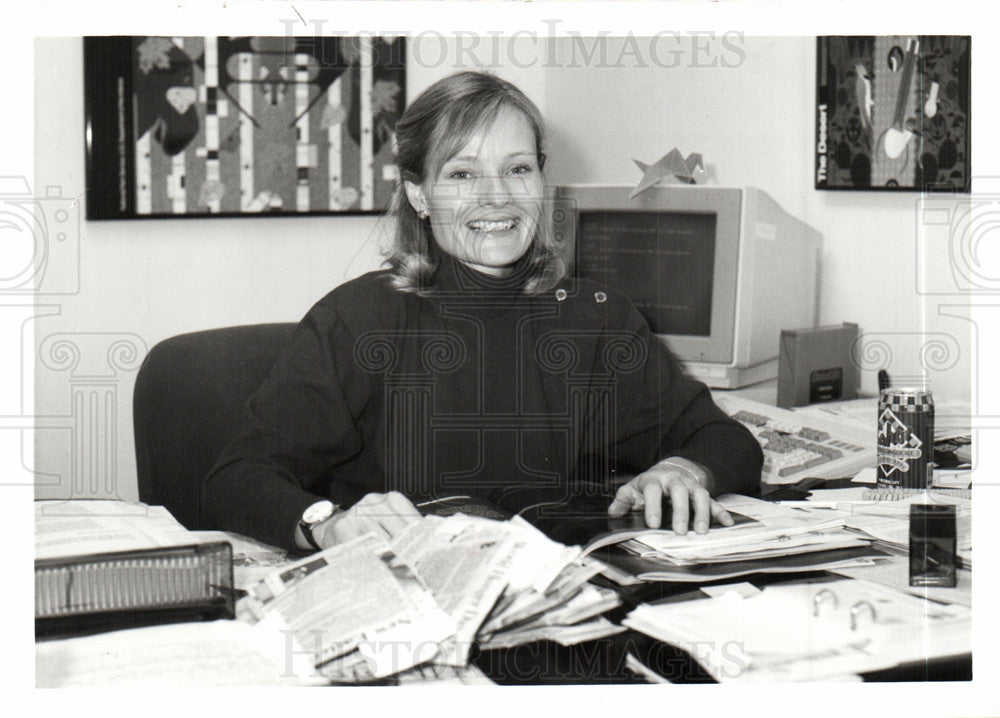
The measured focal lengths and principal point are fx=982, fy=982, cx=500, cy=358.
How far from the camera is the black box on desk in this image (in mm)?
1730

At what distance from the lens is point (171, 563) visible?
0.93 meters

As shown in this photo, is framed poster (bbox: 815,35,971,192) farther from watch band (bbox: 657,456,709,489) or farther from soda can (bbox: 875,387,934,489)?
watch band (bbox: 657,456,709,489)

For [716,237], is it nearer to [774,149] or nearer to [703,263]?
[703,263]

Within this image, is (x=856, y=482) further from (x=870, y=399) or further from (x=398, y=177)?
(x=398, y=177)

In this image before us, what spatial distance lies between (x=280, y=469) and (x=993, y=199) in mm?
981

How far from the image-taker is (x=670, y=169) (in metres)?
1.87

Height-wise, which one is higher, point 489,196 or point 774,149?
point 774,149

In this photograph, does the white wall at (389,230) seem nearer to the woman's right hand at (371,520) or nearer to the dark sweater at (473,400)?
the dark sweater at (473,400)

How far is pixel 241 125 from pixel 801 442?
3.83ft

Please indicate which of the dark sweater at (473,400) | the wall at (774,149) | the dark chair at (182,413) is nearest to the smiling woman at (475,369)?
the dark sweater at (473,400)

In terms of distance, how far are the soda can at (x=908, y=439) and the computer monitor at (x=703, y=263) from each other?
45cm

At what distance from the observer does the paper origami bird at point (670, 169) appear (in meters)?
1.85

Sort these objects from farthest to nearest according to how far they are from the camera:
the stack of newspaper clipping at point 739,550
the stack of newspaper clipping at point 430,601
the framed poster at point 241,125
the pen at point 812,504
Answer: the framed poster at point 241,125, the pen at point 812,504, the stack of newspaper clipping at point 739,550, the stack of newspaper clipping at point 430,601

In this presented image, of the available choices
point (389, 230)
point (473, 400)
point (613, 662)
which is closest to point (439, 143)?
point (389, 230)
